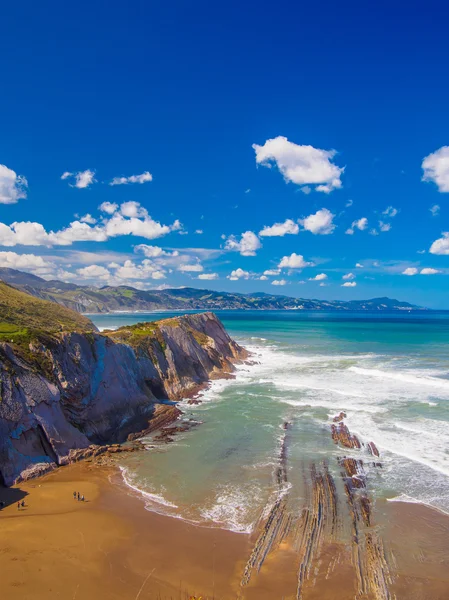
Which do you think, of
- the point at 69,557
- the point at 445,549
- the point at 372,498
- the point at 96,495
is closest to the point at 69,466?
the point at 96,495

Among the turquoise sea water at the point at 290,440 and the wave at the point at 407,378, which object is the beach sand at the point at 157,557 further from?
the wave at the point at 407,378

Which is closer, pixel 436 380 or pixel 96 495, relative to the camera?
pixel 96 495

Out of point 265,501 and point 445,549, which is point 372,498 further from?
point 265,501

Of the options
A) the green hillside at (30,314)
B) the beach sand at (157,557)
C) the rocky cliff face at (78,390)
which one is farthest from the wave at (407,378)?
the green hillside at (30,314)

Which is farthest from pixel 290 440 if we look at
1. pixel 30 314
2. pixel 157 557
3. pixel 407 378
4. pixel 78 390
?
pixel 30 314

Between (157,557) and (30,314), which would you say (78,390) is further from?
(30,314)

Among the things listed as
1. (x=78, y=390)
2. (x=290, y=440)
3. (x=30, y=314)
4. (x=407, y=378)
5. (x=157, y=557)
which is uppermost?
(x=30, y=314)

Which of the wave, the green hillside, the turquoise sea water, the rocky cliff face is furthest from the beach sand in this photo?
the wave
